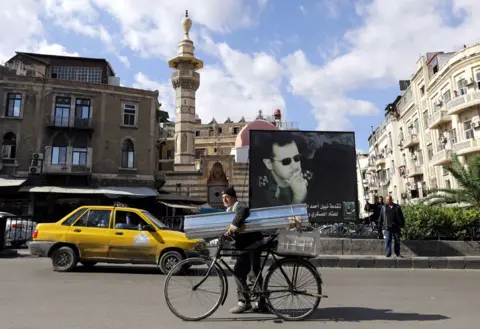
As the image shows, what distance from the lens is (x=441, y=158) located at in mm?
31750

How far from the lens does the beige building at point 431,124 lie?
28.1 m

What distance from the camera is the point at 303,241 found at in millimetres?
4734

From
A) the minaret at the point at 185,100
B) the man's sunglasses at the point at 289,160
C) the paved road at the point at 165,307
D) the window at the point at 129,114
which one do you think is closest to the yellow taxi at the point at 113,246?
the paved road at the point at 165,307

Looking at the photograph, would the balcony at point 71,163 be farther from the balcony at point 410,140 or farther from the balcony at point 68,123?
the balcony at point 410,140

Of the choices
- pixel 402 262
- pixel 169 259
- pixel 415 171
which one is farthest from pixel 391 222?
pixel 415 171

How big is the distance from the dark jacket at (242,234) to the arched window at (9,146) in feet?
88.2

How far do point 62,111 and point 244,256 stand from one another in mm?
26841

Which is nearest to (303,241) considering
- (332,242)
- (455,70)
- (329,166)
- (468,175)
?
(332,242)

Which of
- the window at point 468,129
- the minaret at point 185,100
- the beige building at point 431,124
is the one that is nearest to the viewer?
the beige building at point 431,124

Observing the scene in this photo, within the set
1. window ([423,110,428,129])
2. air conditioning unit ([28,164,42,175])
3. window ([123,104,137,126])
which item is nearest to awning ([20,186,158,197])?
air conditioning unit ([28,164,42,175])

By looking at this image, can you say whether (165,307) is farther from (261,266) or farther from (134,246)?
(134,246)

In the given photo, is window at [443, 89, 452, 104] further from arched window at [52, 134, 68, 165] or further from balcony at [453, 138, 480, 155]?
arched window at [52, 134, 68, 165]

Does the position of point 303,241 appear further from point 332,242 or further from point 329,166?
point 329,166

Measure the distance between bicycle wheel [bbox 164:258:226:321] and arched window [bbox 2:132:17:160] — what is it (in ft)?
87.4
